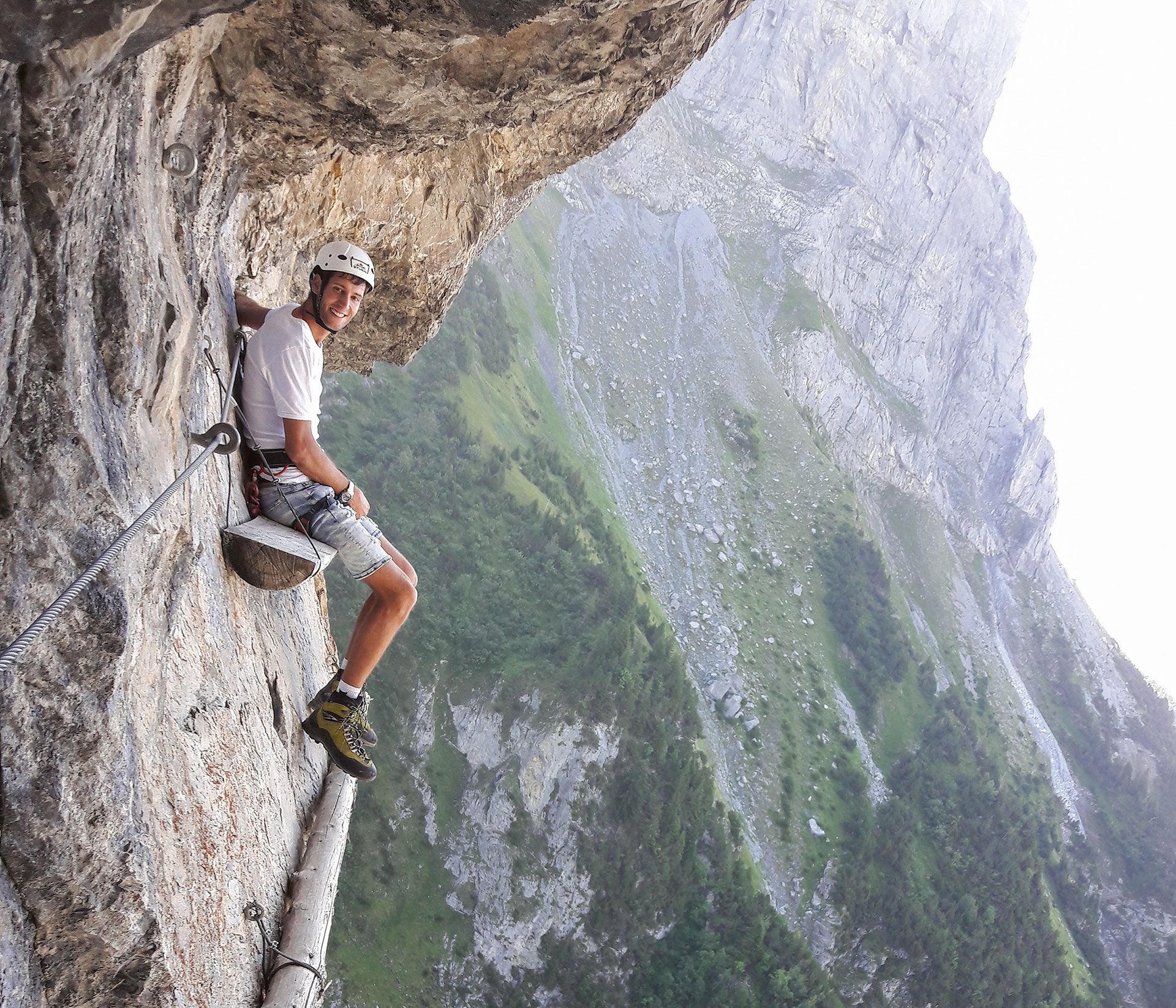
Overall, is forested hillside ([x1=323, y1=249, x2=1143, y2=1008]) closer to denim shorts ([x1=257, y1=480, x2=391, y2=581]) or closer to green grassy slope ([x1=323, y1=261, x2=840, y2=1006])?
green grassy slope ([x1=323, y1=261, x2=840, y2=1006])

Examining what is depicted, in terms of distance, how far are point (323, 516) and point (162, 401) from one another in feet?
5.73

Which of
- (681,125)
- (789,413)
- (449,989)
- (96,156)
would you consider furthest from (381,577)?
(681,125)

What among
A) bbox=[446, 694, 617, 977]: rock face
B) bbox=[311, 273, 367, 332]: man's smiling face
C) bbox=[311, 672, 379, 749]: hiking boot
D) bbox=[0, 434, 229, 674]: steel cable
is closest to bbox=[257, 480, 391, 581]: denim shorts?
bbox=[311, 672, 379, 749]: hiking boot

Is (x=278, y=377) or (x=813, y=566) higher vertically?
(x=813, y=566)

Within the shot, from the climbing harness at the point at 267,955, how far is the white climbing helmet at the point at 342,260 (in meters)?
4.69

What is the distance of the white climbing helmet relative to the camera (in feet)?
19.2

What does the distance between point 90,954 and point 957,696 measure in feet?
303

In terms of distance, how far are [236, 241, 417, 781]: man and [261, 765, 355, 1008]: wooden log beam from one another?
0.74 meters

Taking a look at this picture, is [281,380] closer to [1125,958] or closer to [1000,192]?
[1125,958]

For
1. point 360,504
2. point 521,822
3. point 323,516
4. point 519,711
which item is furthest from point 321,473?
point 519,711

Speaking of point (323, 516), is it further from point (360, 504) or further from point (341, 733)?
point (341, 733)

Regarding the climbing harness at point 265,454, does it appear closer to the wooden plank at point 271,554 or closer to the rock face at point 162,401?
the wooden plank at point 271,554

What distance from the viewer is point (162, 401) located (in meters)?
4.23

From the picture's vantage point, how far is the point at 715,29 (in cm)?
599
